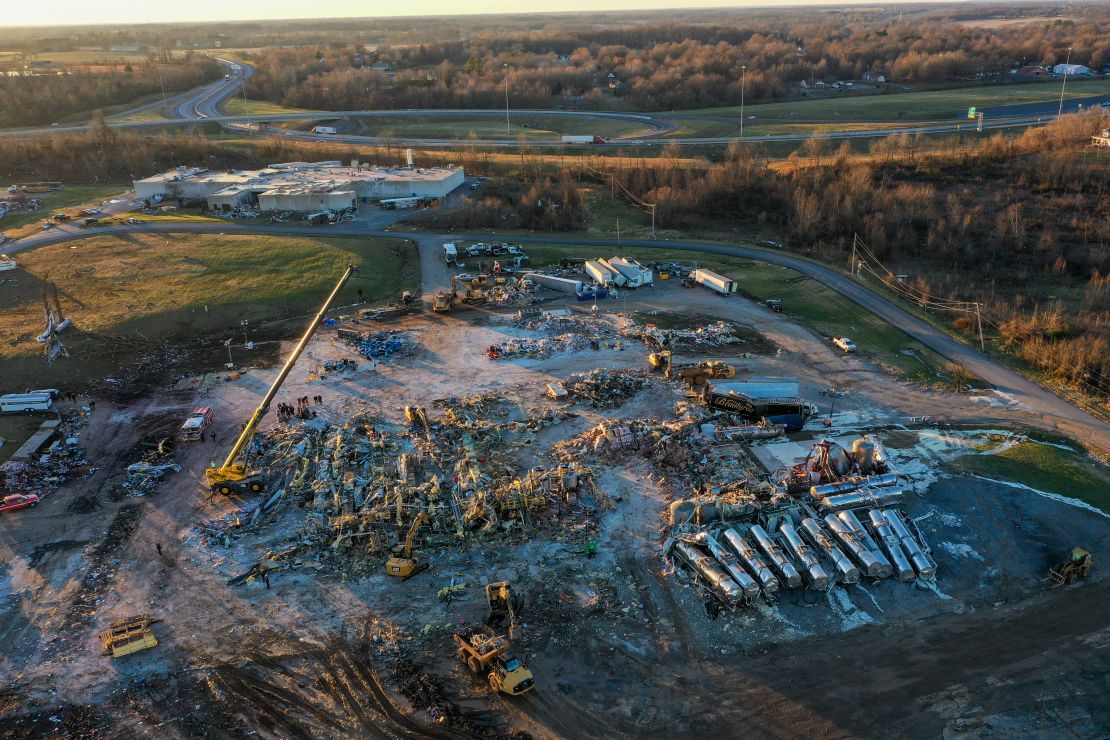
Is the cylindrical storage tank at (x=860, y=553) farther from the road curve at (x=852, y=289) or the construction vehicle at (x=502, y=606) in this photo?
the road curve at (x=852, y=289)

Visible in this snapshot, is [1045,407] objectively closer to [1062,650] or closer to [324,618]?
[1062,650]

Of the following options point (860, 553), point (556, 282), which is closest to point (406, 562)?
point (860, 553)

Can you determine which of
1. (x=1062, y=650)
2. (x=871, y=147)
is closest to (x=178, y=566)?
(x=1062, y=650)

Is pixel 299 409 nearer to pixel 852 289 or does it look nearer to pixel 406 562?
pixel 406 562

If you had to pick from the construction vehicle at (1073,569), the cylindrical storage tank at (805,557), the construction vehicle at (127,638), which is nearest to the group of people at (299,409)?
the construction vehicle at (127,638)

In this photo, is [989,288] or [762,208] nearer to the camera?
[989,288]

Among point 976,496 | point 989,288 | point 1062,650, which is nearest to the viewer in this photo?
point 1062,650
